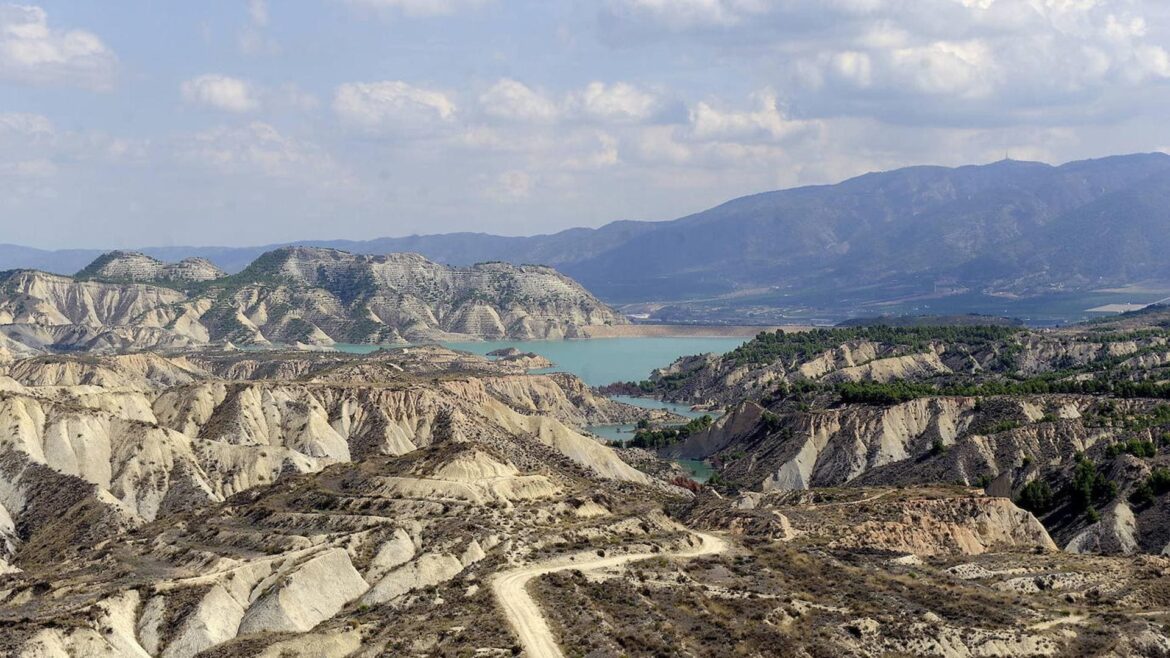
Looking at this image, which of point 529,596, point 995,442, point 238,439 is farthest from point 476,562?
point 995,442

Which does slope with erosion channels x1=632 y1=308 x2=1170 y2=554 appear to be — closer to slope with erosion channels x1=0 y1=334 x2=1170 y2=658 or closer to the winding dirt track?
slope with erosion channels x1=0 y1=334 x2=1170 y2=658

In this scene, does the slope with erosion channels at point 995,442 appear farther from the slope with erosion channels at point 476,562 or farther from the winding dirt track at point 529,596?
the winding dirt track at point 529,596

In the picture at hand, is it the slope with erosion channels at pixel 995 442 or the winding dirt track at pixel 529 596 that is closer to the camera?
the winding dirt track at pixel 529 596

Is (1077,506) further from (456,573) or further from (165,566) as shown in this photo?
(165,566)

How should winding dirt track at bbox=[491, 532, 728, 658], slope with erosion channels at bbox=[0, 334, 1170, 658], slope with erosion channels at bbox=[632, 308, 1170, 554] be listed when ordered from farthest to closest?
slope with erosion channels at bbox=[632, 308, 1170, 554] < slope with erosion channels at bbox=[0, 334, 1170, 658] < winding dirt track at bbox=[491, 532, 728, 658]

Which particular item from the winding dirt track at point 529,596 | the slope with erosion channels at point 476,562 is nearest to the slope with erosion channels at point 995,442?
the slope with erosion channels at point 476,562

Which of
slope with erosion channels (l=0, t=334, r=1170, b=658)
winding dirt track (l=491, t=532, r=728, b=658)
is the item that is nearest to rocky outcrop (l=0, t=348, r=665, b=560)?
slope with erosion channels (l=0, t=334, r=1170, b=658)

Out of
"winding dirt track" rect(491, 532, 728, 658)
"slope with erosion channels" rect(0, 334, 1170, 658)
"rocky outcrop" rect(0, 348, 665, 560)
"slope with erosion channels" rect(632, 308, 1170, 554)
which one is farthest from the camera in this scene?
"slope with erosion channels" rect(632, 308, 1170, 554)

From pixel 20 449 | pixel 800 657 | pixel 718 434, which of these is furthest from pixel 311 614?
pixel 718 434
